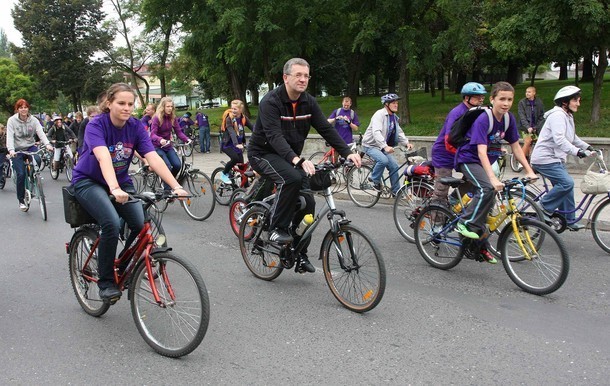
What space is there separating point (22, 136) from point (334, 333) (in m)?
7.73

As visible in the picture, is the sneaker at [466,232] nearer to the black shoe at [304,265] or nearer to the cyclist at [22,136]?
the black shoe at [304,265]

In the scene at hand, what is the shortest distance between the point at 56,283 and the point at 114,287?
1823 millimetres

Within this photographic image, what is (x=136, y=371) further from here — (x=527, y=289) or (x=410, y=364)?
(x=527, y=289)

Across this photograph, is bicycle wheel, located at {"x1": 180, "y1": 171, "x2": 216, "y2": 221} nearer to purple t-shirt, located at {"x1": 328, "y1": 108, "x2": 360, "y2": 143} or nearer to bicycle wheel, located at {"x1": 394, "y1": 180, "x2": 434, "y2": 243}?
bicycle wheel, located at {"x1": 394, "y1": 180, "x2": 434, "y2": 243}

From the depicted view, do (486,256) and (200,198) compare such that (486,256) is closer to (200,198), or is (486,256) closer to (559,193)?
(559,193)

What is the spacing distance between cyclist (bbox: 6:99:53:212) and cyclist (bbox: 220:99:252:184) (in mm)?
2858

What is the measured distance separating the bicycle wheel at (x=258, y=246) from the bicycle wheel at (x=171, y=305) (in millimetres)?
1501

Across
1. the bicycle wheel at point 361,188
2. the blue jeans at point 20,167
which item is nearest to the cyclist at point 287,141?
the bicycle wheel at point 361,188

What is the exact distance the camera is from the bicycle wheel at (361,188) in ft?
32.2

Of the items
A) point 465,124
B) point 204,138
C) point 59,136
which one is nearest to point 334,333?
point 465,124

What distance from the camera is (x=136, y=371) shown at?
3.73 m

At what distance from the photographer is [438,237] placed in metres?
5.90

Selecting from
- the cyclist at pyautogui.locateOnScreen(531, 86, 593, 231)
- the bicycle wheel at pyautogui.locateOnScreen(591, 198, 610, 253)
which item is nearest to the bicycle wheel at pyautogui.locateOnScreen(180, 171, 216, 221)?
the cyclist at pyautogui.locateOnScreen(531, 86, 593, 231)

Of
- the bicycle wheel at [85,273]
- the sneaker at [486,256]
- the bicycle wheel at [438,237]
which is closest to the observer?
the bicycle wheel at [85,273]
